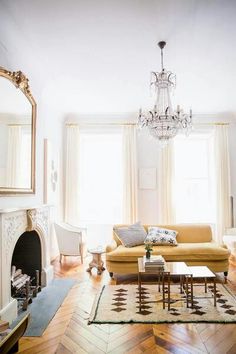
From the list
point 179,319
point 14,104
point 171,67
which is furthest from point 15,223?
point 171,67

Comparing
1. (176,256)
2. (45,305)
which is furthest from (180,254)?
(45,305)

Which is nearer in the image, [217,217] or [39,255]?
[39,255]

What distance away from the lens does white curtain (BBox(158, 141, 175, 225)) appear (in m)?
6.15

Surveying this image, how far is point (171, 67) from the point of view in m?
4.03

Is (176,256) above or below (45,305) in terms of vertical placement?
above

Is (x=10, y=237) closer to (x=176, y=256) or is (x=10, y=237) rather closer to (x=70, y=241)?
(x=70, y=241)

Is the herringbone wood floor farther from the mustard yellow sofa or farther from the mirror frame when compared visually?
the mirror frame

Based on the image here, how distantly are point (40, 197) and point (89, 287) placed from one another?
4.97ft

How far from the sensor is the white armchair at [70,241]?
5105mm

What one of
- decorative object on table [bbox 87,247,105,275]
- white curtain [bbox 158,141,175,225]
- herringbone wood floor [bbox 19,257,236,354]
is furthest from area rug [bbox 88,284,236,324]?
white curtain [bbox 158,141,175,225]

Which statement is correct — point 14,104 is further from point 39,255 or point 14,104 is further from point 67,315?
point 67,315

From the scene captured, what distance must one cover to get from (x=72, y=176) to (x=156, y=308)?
12.4ft

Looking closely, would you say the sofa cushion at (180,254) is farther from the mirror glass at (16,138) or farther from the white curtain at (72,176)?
the white curtain at (72,176)

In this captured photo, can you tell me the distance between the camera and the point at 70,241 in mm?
5133
